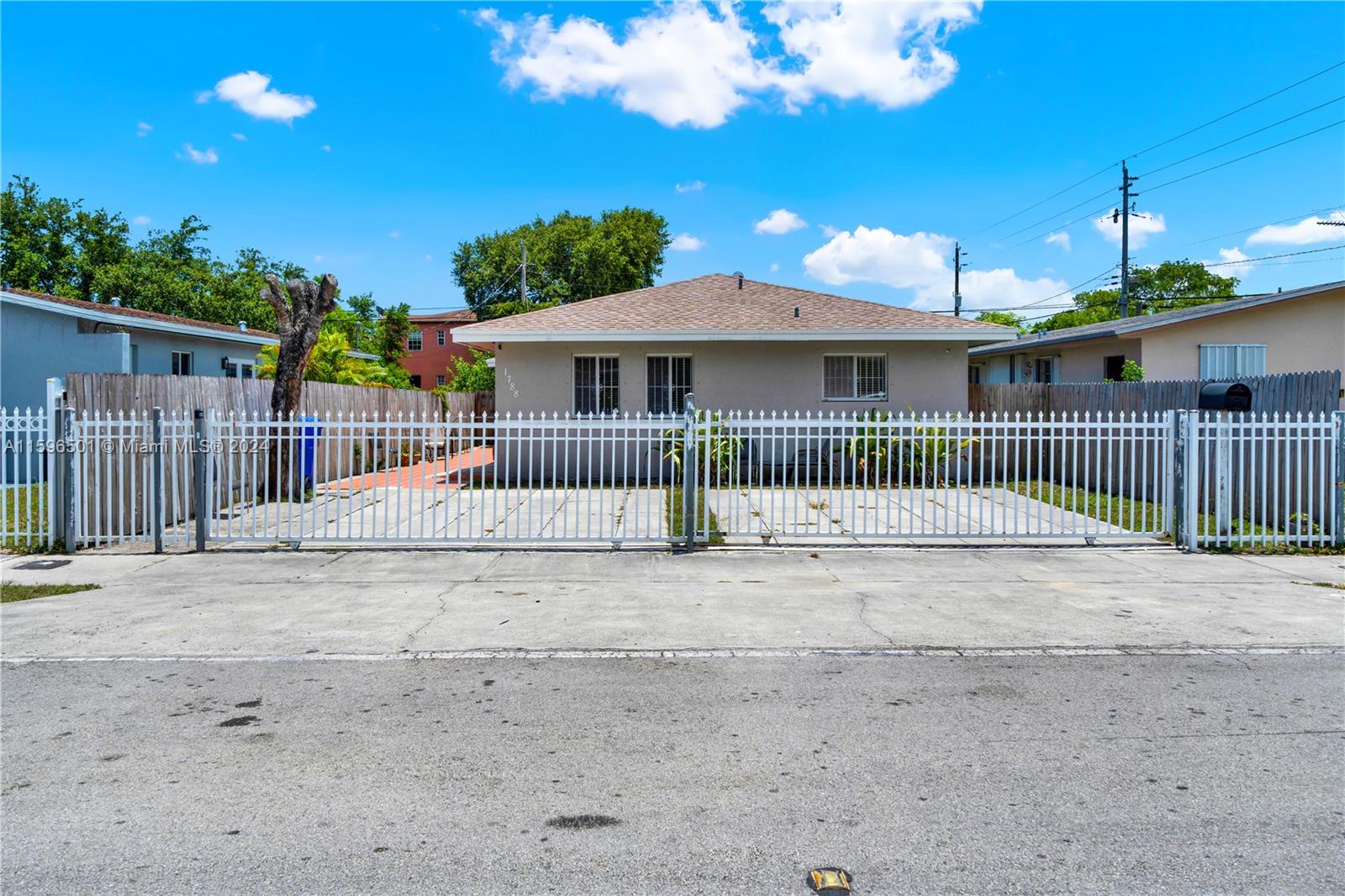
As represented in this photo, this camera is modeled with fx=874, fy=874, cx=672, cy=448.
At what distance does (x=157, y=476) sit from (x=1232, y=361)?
19.1 meters

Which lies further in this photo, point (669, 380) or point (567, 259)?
point (567, 259)

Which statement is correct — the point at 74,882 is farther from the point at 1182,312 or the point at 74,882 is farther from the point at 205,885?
the point at 1182,312

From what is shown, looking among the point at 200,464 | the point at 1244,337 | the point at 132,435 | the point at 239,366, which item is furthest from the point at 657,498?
the point at 239,366

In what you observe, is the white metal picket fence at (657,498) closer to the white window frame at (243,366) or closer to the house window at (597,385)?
the house window at (597,385)

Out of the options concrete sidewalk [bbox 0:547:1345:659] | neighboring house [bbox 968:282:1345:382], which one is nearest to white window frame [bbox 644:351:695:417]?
concrete sidewalk [bbox 0:547:1345:659]

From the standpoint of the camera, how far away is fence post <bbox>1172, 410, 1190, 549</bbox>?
1009 cm

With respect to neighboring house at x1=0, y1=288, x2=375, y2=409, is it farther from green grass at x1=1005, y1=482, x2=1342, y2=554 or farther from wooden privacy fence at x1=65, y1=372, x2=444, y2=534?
green grass at x1=1005, y1=482, x2=1342, y2=554

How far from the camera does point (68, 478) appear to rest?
31.9ft

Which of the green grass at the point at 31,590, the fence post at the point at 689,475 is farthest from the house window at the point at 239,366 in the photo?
the fence post at the point at 689,475

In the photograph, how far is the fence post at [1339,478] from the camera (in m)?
9.84

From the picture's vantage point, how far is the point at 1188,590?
817 centimetres

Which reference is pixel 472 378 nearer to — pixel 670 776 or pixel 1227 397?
pixel 1227 397

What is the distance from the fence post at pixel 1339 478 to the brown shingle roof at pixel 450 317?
49223 mm

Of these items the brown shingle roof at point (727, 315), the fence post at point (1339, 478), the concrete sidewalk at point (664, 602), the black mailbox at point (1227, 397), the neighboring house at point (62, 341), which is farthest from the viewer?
the neighboring house at point (62, 341)
